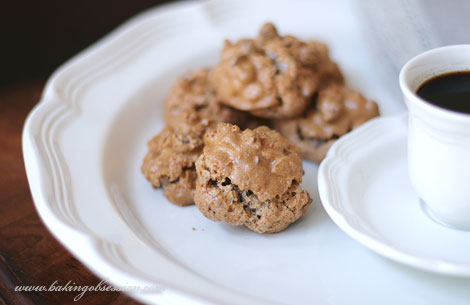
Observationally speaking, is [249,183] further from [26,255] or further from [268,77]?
[26,255]

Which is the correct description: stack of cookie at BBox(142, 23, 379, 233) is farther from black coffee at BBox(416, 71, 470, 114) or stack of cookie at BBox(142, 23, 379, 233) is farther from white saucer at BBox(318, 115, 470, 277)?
black coffee at BBox(416, 71, 470, 114)

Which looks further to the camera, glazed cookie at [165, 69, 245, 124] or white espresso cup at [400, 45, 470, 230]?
glazed cookie at [165, 69, 245, 124]

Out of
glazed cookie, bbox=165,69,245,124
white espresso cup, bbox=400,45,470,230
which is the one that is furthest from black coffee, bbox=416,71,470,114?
glazed cookie, bbox=165,69,245,124

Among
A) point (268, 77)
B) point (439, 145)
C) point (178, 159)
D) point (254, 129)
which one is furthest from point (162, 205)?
point (439, 145)

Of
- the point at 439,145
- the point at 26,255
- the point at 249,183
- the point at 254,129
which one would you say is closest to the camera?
the point at 439,145

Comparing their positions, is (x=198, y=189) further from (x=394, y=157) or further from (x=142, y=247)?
(x=394, y=157)
